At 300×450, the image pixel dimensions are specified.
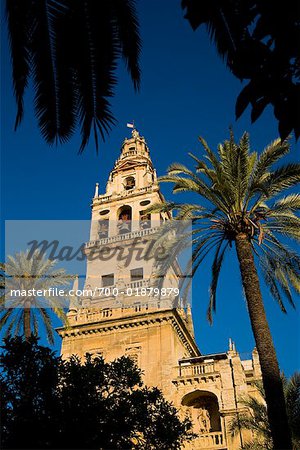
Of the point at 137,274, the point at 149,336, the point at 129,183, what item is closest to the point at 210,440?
the point at 149,336

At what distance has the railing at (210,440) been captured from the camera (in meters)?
24.5

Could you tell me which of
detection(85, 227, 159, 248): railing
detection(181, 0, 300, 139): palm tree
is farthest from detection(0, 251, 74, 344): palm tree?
detection(181, 0, 300, 139): palm tree

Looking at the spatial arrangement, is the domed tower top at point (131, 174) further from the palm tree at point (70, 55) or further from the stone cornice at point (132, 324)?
the palm tree at point (70, 55)

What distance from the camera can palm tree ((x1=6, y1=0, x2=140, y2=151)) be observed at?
5906mm

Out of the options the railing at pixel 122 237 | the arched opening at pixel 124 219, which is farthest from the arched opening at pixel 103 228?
the railing at pixel 122 237

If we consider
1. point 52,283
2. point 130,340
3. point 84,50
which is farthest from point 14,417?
point 130,340

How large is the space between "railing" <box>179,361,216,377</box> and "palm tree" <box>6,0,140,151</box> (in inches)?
893

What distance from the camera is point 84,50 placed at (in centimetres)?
625

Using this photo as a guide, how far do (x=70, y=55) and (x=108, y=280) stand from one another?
2952 centimetres

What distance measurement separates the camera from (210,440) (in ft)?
81.4

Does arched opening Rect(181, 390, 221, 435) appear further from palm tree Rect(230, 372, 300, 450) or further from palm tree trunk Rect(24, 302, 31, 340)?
palm tree trunk Rect(24, 302, 31, 340)

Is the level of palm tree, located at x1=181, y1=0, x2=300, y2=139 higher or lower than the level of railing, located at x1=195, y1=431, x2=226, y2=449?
lower

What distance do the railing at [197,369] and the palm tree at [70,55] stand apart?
22677 millimetres

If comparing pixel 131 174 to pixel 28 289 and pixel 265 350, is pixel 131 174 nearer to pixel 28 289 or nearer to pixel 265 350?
pixel 28 289
